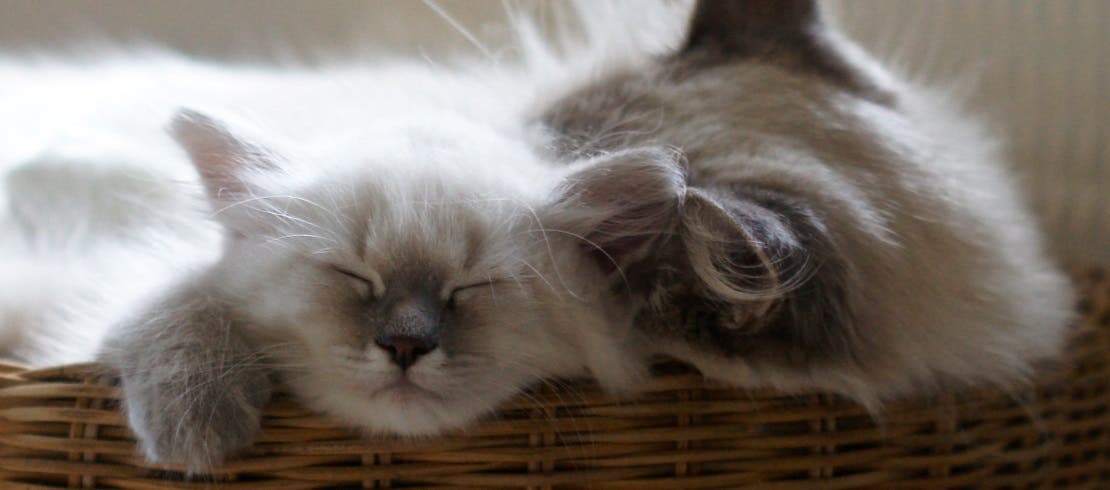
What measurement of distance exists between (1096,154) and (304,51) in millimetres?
1486

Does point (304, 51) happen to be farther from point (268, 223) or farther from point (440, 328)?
point (440, 328)

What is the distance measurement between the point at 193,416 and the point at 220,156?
0.80 feet

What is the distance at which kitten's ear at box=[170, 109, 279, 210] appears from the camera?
87 cm

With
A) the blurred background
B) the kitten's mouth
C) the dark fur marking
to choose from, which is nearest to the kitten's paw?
the kitten's mouth

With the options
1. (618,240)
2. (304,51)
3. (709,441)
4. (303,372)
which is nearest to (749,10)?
(618,240)

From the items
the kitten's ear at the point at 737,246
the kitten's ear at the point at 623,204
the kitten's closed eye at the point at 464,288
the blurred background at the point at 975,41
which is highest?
the blurred background at the point at 975,41

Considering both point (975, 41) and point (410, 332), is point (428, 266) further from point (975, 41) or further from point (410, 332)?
point (975, 41)

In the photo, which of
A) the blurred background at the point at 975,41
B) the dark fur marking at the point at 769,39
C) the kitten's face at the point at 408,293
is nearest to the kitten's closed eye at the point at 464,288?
the kitten's face at the point at 408,293

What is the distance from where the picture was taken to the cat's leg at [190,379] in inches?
30.1

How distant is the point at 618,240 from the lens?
0.85m

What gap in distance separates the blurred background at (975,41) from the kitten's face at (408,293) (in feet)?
3.05

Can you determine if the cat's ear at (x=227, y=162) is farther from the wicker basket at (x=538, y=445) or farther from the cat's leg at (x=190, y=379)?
the wicker basket at (x=538, y=445)

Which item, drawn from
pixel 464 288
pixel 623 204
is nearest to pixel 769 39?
pixel 623 204

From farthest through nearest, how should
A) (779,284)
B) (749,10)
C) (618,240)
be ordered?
(749,10) < (618,240) < (779,284)
